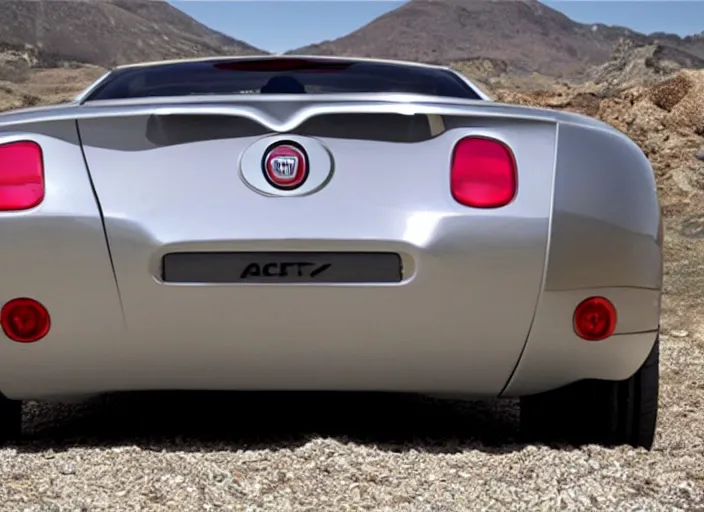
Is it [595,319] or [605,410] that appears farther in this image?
[605,410]

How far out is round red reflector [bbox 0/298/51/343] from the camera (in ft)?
8.74

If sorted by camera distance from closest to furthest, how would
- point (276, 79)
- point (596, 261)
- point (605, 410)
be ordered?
point (596, 261)
point (605, 410)
point (276, 79)

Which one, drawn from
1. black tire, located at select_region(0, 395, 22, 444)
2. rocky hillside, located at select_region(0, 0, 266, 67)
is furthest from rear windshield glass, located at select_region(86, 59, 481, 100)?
rocky hillside, located at select_region(0, 0, 266, 67)

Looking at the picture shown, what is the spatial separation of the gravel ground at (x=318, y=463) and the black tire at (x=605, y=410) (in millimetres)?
78

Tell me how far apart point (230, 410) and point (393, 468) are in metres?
1.08

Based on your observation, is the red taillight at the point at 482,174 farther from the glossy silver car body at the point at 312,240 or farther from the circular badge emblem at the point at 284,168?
the circular badge emblem at the point at 284,168

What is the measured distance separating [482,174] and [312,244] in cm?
46

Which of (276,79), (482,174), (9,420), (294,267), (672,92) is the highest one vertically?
(276,79)

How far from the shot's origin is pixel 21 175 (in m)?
2.65

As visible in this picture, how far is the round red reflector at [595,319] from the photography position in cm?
270

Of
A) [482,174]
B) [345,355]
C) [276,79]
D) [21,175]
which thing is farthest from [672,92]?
[21,175]

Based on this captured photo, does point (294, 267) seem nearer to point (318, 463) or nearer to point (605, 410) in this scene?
point (318, 463)

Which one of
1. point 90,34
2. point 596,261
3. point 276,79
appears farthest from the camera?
point 90,34

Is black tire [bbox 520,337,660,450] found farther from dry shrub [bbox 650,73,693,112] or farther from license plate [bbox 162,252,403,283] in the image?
dry shrub [bbox 650,73,693,112]
